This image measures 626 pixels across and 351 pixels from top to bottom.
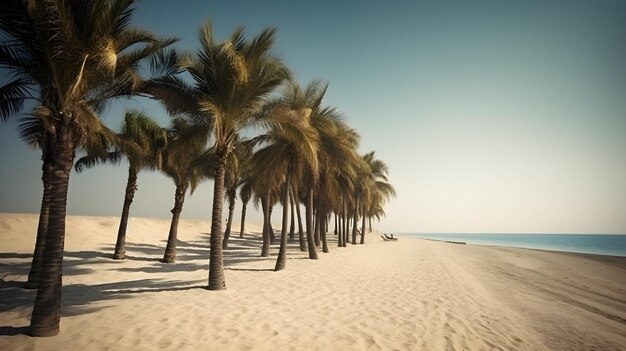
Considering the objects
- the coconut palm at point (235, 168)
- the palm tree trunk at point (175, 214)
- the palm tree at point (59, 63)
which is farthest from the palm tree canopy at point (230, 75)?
the palm tree trunk at point (175, 214)

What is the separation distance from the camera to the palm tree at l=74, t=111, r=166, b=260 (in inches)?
593

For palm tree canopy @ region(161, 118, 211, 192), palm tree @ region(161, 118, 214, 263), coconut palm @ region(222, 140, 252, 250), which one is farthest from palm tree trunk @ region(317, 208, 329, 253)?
palm tree @ region(161, 118, 214, 263)

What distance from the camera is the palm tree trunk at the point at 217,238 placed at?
32.5 feet

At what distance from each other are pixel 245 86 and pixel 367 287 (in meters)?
8.67

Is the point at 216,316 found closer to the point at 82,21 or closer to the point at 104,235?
the point at 82,21

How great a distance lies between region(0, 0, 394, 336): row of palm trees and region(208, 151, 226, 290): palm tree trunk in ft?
0.11

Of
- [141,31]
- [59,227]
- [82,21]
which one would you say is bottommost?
[59,227]

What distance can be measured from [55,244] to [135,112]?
11.6m

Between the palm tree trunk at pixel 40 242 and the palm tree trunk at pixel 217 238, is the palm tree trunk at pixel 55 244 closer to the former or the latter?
the palm tree trunk at pixel 217 238

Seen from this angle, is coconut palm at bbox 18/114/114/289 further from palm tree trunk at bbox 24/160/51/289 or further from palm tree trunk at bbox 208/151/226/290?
palm tree trunk at bbox 208/151/226/290

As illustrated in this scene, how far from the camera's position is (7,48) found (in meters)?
6.73

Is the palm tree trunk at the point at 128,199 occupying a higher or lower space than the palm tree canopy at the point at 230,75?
lower

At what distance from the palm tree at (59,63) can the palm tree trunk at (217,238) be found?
4103 millimetres

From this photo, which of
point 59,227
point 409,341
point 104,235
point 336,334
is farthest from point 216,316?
point 104,235
